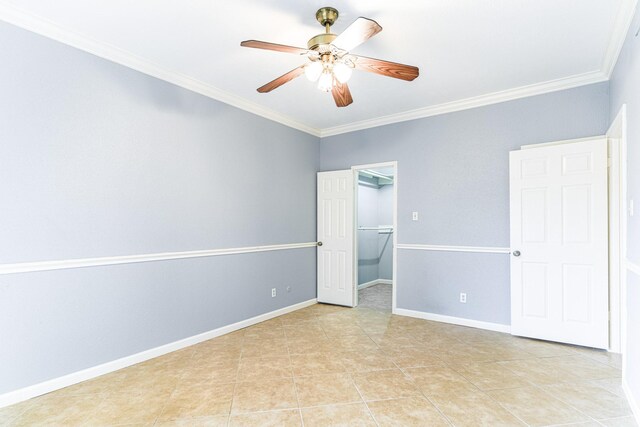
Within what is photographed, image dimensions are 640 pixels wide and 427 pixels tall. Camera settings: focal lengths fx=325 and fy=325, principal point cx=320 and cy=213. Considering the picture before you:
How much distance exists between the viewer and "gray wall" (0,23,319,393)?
2.21m

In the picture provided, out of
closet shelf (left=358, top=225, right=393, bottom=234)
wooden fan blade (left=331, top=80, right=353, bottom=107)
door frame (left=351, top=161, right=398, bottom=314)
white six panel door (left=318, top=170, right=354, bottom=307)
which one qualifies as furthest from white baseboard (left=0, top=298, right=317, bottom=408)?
closet shelf (left=358, top=225, right=393, bottom=234)

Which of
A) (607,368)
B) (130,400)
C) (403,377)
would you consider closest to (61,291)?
(130,400)

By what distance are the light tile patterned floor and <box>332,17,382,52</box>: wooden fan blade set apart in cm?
228

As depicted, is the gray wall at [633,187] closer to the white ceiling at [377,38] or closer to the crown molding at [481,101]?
the white ceiling at [377,38]

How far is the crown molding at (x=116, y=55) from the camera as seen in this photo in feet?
7.25

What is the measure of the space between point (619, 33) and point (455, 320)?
120 inches

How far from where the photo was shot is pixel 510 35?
2500 mm

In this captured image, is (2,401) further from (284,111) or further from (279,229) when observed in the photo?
(284,111)

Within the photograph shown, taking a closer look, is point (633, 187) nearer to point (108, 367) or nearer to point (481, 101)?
point (481, 101)

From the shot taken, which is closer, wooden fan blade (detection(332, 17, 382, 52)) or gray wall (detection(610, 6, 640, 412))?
wooden fan blade (detection(332, 17, 382, 52))

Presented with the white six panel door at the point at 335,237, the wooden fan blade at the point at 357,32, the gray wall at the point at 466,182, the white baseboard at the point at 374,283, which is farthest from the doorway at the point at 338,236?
the wooden fan blade at the point at 357,32

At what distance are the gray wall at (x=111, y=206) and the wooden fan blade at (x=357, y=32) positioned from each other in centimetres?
195

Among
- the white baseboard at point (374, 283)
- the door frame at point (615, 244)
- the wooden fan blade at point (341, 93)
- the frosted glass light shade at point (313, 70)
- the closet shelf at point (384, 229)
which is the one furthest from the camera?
the closet shelf at point (384, 229)

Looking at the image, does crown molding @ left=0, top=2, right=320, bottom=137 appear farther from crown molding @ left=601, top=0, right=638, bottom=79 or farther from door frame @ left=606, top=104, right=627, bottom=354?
door frame @ left=606, top=104, right=627, bottom=354
